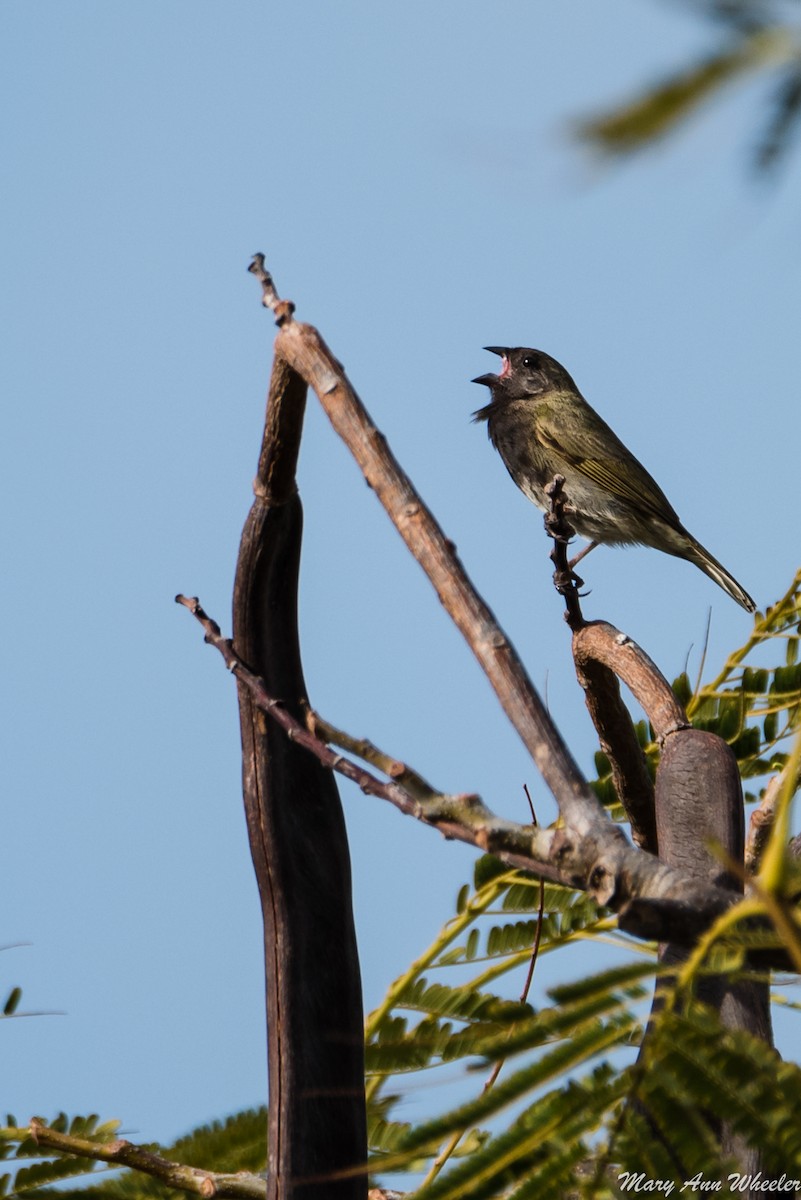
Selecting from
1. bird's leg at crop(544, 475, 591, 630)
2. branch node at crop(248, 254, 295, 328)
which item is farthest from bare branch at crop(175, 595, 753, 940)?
bird's leg at crop(544, 475, 591, 630)

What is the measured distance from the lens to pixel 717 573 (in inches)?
348

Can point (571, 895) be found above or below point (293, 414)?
below

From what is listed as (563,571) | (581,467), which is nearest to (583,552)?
(581,467)

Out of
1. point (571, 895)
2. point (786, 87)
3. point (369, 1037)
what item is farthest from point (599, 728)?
point (786, 87)

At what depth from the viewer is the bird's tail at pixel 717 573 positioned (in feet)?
28.8

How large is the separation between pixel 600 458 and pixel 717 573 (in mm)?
1137

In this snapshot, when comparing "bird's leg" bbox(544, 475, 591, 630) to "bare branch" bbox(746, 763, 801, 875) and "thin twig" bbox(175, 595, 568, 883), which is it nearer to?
"bare branch" bbox(746, 763, 801, 875)

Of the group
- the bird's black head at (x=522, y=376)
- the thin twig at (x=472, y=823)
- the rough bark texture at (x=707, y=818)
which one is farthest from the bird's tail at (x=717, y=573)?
the thin twig at (x=472, y=823)

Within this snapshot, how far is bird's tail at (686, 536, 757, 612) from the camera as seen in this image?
8766 millimetres

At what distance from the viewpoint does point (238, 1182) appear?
6.53ft

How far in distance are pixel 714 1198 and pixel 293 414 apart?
1.40 m

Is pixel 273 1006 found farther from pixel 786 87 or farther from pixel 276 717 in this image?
pixel 786 87

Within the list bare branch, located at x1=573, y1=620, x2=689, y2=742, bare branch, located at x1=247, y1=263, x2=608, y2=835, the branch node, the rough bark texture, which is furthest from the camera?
bare branch, located at x1=573, y1=620, x2=689, y2=742

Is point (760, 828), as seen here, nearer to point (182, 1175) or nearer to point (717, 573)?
point (182, 1175)
